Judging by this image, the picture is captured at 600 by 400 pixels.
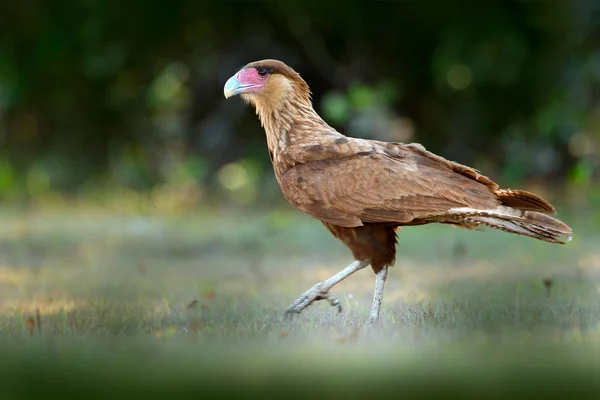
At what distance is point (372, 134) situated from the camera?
12547 millimetres

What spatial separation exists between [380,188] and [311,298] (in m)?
0.73

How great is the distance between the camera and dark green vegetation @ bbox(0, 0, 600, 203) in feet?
42.6

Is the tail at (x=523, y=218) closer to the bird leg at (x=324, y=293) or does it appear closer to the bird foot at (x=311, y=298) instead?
the bird leg at (x=324, y=293)

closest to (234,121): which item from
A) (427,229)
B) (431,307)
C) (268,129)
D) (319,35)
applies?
(319,35)

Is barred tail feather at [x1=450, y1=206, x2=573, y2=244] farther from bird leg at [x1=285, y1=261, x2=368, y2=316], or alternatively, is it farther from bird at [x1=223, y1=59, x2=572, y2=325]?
bird leg at [x1=285, y1=261, x2=368, y2=316]

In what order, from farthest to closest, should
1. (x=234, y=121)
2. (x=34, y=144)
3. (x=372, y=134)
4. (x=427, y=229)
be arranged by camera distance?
(x=34, y=144)
(x=234, y=121)
(x=372, y=134)
(x=427, y=229)

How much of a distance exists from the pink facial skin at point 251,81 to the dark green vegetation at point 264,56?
6566 mm

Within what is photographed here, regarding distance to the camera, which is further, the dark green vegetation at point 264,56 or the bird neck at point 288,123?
the dark green vegetation at point 264,56

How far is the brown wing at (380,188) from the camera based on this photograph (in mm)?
4969

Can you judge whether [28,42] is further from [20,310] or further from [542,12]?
[20,310]

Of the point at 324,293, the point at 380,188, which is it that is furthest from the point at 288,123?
the point at 324,293

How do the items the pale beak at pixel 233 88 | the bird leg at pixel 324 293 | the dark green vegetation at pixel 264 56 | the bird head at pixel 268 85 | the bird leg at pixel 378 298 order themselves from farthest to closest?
the dark green vegetation at pixel 264 56 < the pale beak at pixel 233 88 < the bird head at pixel 268 85 < the bird leg at pixel 324 293 < the bird leg at pixel 378 298

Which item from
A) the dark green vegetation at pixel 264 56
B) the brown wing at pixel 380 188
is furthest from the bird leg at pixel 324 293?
the dark green vegetation at pixel 264 56

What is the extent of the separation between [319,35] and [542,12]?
3237 millimetres
